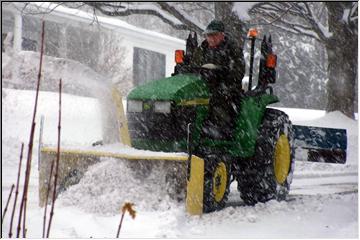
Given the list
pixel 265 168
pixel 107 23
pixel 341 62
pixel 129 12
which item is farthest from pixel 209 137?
pixel 107 23

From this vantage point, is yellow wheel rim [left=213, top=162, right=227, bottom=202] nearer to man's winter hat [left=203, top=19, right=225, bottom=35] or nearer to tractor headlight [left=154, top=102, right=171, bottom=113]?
tractor headlight [left=154, top=102, right=171, bottom=113]

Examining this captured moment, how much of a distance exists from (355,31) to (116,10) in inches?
267

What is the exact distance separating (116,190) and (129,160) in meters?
0.36

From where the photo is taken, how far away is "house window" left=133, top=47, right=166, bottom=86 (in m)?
25.5

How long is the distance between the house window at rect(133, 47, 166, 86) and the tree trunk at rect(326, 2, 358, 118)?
37.4 ft

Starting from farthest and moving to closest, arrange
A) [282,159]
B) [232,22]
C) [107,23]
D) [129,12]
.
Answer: [107,23], [129,12], [232,22], [282,159]

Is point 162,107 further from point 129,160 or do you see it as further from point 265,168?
point 265,168

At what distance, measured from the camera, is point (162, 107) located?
567 cm

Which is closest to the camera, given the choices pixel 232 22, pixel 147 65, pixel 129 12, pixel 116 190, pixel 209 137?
pixel 116 190

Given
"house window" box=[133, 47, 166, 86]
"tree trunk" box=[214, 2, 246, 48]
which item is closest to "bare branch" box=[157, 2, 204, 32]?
"tree trunk" box=[214, 2, 246, 48]

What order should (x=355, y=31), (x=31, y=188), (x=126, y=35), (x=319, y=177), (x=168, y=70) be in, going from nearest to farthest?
(x=31, y=188) < (x=319, y=177) < (x=355, y=31) < (x=126, y=35) < (x=168, y=70)

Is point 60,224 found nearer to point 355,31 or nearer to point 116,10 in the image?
point 116,10

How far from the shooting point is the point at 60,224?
15.5 ft

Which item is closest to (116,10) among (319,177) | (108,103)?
(319,177)
